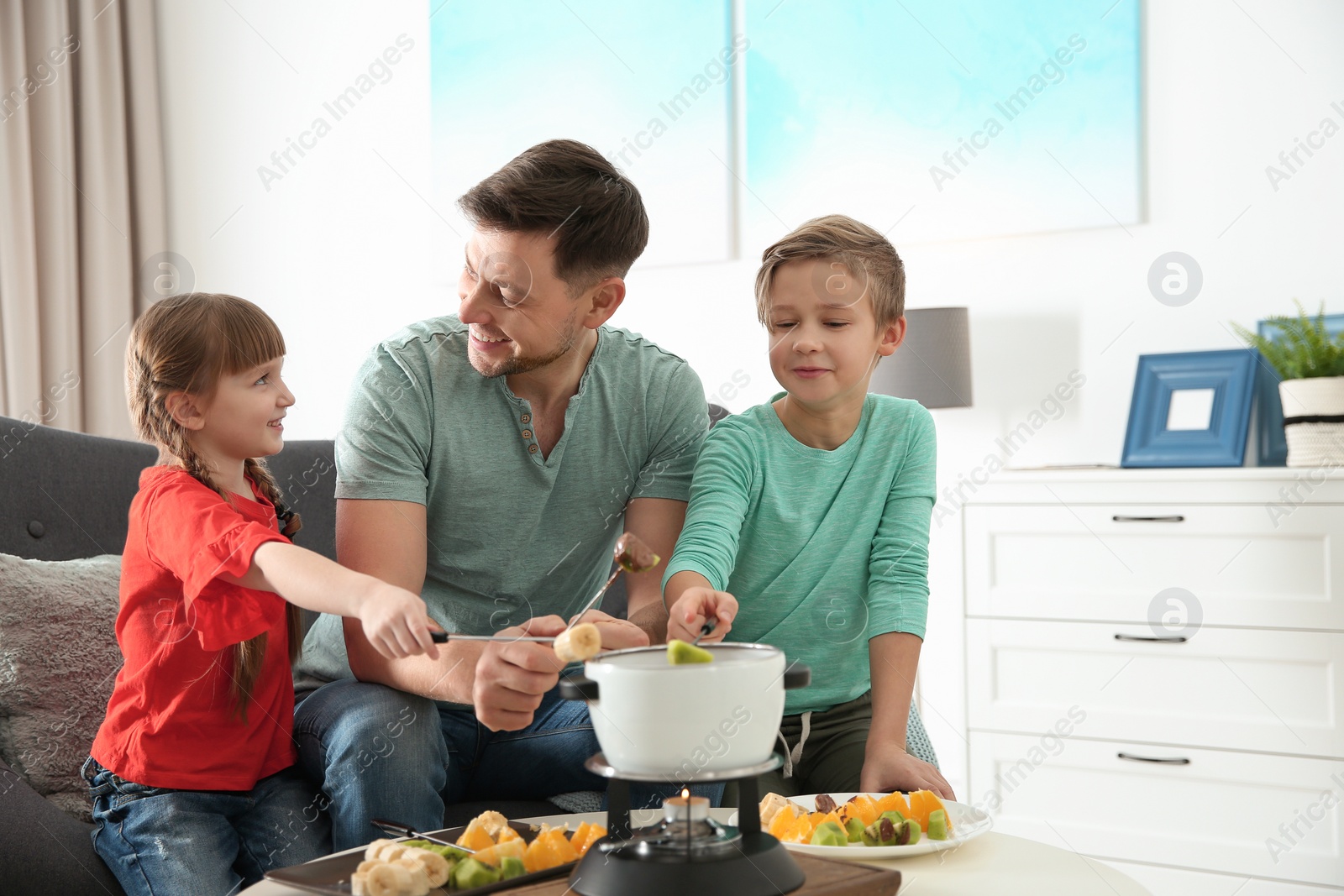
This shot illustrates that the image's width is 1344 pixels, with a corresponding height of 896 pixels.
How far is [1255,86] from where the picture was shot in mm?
2678

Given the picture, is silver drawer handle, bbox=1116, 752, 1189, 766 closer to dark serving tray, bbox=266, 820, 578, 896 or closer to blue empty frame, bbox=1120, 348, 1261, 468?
blue empty frame, bbox=1120, 348, 1261, 468

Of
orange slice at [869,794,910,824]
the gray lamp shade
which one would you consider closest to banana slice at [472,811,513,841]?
orange slice at [869,794,910,824]

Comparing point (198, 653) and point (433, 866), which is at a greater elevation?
point (198, 653)

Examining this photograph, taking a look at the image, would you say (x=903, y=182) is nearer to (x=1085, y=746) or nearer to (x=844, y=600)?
(x=1085, y=746)

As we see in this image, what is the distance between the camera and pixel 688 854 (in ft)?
2.65

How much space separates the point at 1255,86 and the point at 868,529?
1.86m

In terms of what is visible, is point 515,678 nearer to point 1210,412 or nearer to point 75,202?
point 1210,412

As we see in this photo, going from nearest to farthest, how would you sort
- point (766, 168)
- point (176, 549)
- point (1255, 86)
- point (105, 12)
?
point (176, 549)
point (1255, 86)
point (766, 168)
point (105, 12)

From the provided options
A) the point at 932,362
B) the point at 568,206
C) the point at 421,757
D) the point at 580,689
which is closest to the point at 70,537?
the point at 421,757

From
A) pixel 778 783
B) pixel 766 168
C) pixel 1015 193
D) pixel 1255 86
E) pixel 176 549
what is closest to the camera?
pixel 176 549

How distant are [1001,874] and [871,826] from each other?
4.5 inches

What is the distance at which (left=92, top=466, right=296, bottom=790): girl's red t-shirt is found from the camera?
Result: 1219mm

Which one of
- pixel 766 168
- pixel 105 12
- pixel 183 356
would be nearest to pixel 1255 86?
pixel 766 168

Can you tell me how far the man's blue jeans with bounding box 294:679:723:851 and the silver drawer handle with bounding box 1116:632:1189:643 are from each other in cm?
134
